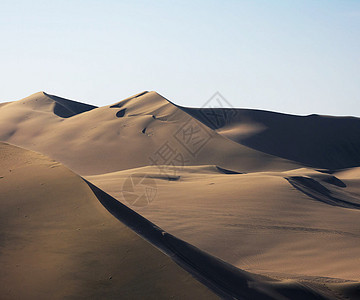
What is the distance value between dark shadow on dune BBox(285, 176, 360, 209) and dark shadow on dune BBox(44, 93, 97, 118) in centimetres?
3403

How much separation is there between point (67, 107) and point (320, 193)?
4231 cm

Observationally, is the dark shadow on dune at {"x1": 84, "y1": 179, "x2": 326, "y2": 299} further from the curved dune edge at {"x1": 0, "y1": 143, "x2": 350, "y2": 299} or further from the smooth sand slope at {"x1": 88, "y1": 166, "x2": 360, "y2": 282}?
the smooth sand slope at {"x1": 88, "y1": 166, "x2": 360, "y2": 282}

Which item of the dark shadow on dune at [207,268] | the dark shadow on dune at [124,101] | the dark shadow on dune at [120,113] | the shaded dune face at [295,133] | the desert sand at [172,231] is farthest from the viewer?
the shaded dune face at [295,133]

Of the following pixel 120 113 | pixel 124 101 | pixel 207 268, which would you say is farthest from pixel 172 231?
pixel 124 101

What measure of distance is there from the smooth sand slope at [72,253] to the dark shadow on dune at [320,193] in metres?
13.3

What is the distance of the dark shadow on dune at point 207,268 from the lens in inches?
260

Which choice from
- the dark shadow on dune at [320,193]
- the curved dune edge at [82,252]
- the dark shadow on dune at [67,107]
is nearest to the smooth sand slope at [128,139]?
the dark shadow on dune at [67,107]

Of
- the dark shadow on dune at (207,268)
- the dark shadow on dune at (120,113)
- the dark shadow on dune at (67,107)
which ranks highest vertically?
the dark shadow on dune at (207,268)

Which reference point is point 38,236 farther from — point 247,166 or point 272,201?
point 247,166

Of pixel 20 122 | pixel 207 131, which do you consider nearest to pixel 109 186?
pixel 207 131

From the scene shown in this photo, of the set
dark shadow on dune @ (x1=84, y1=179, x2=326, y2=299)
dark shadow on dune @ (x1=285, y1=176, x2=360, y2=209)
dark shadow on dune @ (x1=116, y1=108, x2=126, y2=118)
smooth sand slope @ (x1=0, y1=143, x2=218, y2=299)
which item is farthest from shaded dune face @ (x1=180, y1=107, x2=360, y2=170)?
smooth sand slope @ (x1=0, y1=143, x2=218, y2=299)

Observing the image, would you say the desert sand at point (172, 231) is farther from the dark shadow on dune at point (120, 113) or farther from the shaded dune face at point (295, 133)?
the shaded dune face at point (295, 133)

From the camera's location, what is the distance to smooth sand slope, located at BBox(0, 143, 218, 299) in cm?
566

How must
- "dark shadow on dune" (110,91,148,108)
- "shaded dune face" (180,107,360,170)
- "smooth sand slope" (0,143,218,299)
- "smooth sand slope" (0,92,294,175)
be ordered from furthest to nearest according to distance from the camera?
"shaded dune face" (180,107,360,170), "dark shadow on dune" (110,91,148,108), "smooth sand slope" (0,92,294,175), "smooth sand slope" (0,143,218,299)
